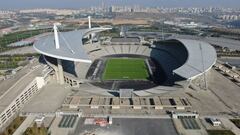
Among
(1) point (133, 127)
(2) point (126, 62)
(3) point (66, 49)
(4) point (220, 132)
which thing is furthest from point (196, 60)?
(2) point (126, 62)

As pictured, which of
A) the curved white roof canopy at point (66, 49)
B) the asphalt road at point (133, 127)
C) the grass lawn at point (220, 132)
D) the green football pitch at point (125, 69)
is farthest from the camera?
the green football pitch at point (125, 69)

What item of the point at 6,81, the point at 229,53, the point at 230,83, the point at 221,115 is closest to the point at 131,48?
the point at 229,53

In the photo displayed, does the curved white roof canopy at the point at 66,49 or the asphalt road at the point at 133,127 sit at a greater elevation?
the curved white roof canopy at the point at 66,49

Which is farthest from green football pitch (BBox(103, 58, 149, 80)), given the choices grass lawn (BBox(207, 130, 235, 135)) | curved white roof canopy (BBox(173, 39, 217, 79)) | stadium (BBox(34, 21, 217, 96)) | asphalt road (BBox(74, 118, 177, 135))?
grass lawn (BBox(207, 130, 235, 135))

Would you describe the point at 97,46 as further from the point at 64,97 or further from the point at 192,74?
the point at 192,74

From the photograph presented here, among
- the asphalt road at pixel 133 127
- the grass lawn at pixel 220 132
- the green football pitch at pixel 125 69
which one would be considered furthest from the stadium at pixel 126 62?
the grass lawn at pixel 220 132

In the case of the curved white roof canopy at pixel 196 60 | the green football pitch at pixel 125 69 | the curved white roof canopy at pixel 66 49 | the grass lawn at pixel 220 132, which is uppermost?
the curved white roof canopy at pixel 66 49

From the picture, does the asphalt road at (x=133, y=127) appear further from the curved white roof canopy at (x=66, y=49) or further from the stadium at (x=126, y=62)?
the curved white roof canopy at (x=66, y=49)

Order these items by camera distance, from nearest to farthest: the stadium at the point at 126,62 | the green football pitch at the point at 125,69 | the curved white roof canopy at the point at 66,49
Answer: the curved white roof canopy at the point at 66,49 → the stadium at the point at 126,62 → the green football pitch at the point at 125,69
